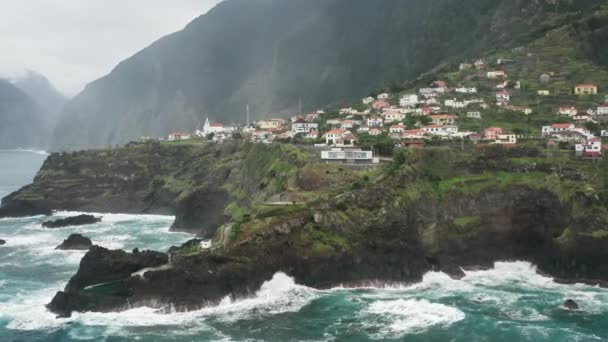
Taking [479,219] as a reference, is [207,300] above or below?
below

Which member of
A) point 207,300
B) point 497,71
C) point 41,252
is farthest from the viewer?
point 497,71

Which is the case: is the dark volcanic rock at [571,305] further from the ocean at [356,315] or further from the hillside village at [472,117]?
the hillside village at [472,117]

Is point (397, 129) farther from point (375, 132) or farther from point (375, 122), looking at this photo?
point (375, 122)

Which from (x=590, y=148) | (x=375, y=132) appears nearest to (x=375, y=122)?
(x=375, y=132)

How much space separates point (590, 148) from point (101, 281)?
2304 inches

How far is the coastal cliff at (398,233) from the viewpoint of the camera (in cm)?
5056

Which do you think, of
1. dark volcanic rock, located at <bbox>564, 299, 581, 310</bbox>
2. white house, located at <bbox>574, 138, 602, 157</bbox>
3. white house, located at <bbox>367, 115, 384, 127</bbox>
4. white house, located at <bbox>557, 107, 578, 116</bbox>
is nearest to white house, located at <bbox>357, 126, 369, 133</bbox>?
white house, located at <bbox>367, 115, 384, 127</bbox>

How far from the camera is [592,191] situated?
209 ft

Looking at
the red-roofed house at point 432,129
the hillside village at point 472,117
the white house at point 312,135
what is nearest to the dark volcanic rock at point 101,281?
the hillside village at point 472,117

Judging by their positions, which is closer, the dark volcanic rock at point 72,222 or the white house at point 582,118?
the dark volcanic rock at point 72,222

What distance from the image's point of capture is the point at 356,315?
155 ft

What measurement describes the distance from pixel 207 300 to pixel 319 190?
21.8m

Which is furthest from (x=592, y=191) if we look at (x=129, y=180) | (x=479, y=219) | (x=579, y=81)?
(x=129, y=180)

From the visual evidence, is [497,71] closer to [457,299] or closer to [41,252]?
[457,299]
